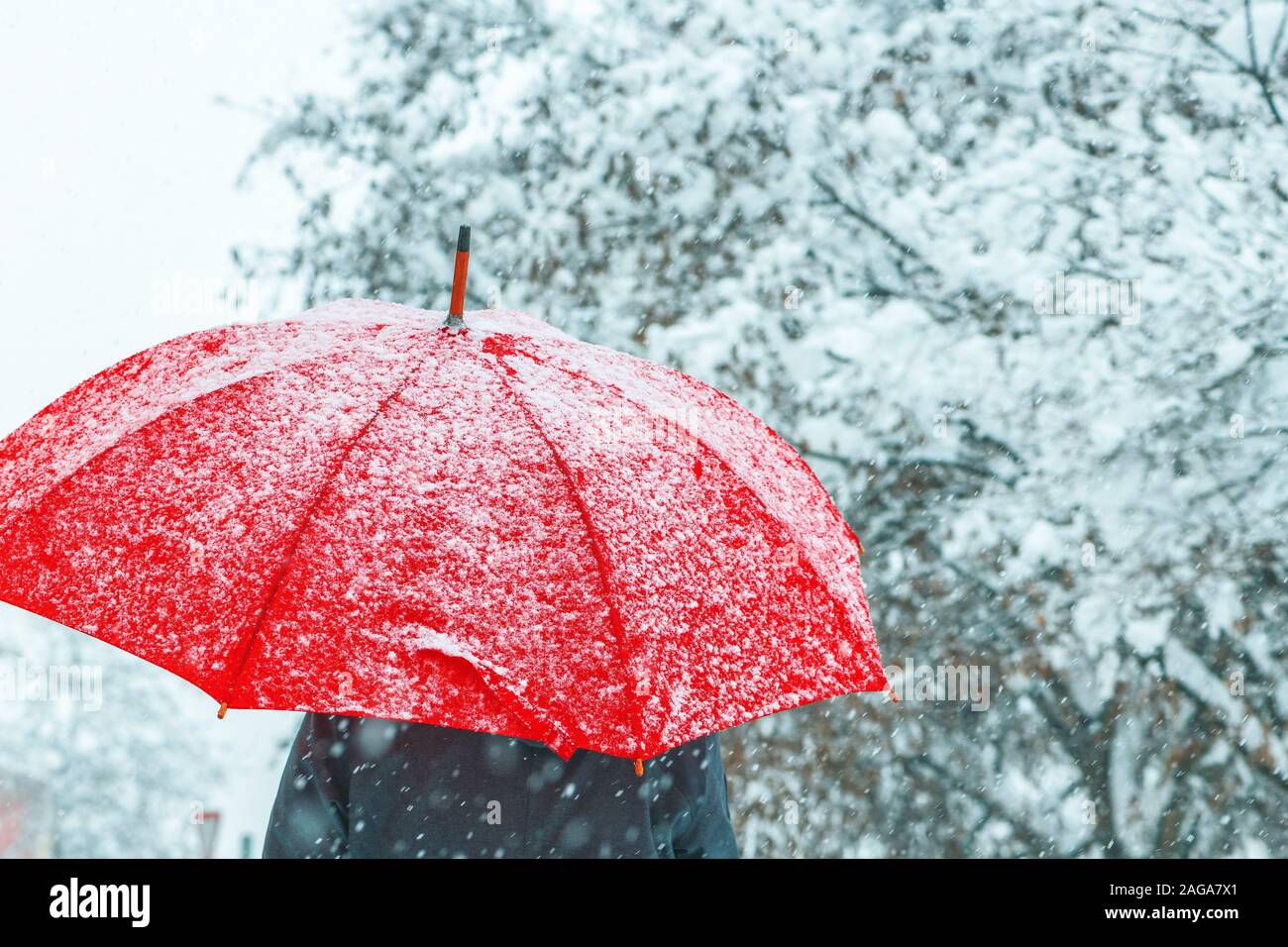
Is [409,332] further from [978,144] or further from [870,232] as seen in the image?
[978,144]

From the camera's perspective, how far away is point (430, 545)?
1.51m

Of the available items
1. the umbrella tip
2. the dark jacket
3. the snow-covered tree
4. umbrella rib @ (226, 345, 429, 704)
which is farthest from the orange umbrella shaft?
the snow-covered tree

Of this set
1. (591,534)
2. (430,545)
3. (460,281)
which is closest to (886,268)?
(460,281)

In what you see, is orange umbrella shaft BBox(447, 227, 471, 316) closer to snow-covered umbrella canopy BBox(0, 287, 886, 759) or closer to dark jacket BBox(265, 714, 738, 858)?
snow-covered umbrella canopy BBox(0, 287, 886, 759)

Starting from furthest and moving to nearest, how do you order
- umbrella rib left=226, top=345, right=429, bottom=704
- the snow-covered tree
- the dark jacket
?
the snow-covered tree < the dark jacket < umbrella rib left=226, top=345, right=429, bottom=704

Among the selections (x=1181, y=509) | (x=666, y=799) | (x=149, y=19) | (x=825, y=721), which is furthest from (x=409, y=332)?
(x=149, y=19)

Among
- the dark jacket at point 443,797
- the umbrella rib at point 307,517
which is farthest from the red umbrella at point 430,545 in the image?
the dark jacket at point 443,797

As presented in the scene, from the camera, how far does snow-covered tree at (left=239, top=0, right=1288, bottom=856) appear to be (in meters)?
4.29

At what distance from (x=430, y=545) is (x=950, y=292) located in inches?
144

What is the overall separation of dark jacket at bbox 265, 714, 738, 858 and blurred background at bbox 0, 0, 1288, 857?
2.92 m

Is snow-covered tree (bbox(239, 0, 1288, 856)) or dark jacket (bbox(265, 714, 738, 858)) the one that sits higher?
snow-covered tree (bbox(239, 0, 1288, 856))
